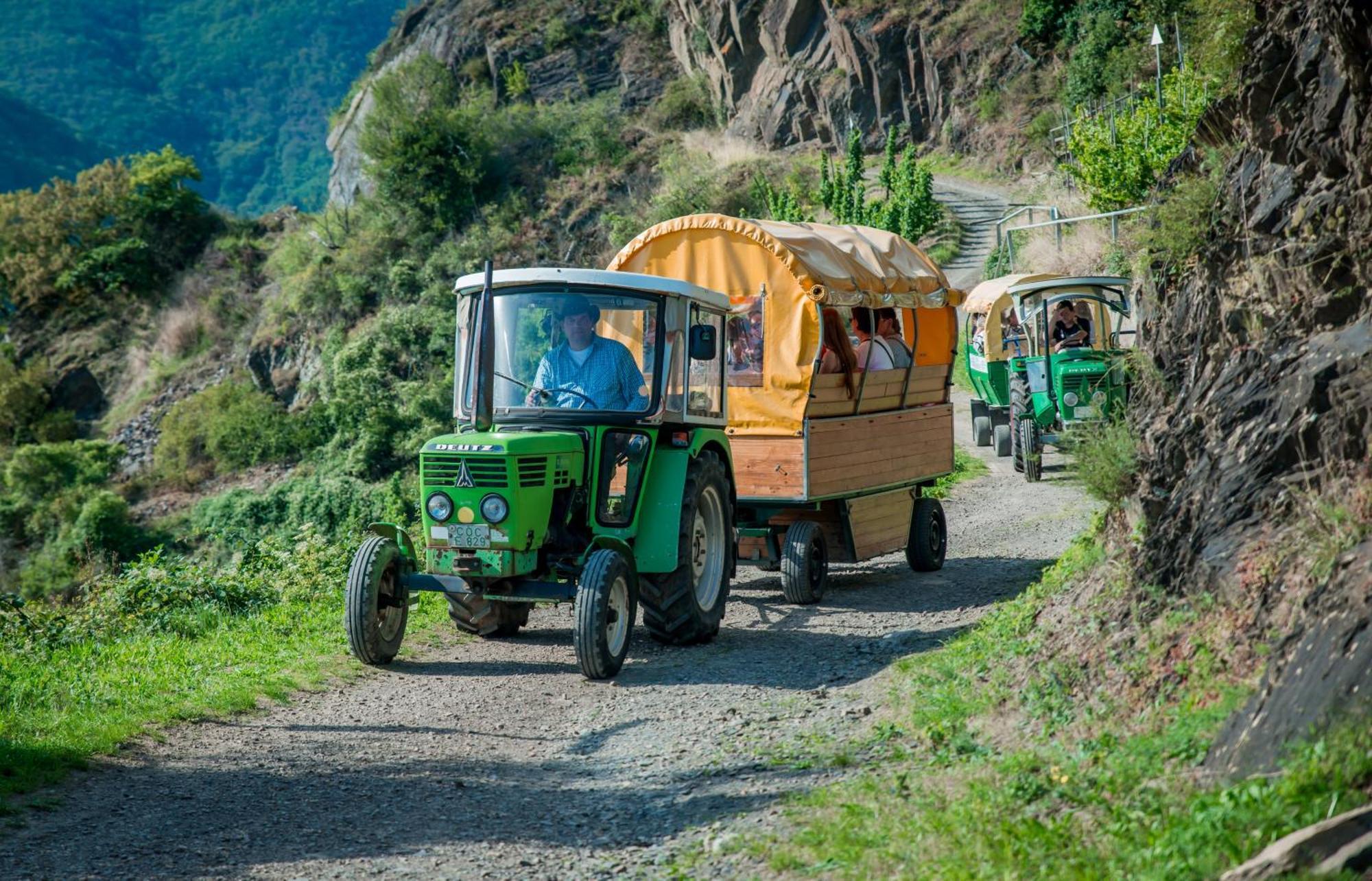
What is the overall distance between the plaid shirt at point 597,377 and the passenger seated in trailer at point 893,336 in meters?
4.02

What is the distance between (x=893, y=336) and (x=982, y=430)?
30.5ft

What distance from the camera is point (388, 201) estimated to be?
4684cm

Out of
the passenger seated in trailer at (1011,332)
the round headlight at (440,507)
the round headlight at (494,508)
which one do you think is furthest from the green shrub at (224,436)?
the round headlight at (494,508)

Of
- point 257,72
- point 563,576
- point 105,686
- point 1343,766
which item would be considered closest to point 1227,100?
point 1343,766

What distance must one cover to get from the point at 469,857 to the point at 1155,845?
2607mm

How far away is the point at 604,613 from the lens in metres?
7.93

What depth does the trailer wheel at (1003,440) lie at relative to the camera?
20.2 metres

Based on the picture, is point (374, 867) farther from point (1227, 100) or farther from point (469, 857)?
point (1227, 100)

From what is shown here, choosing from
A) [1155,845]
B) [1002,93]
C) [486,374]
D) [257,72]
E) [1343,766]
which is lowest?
[1155,845]

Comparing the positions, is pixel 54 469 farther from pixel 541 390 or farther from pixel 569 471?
pixel 569 471

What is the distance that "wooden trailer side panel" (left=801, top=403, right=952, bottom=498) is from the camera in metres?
10.9

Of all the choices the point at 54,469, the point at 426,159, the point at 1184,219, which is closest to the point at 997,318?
the point at 1184,219

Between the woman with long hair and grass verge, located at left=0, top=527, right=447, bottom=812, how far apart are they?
383 cm

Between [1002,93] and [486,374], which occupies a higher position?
[1002,93]
